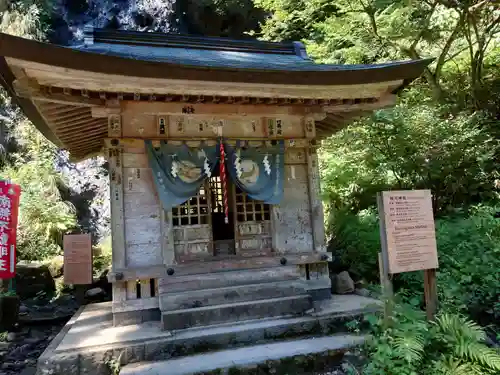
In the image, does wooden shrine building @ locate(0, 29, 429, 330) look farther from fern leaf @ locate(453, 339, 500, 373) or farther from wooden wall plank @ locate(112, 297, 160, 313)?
fern leaf @ locate(453, 339, 500, 373)

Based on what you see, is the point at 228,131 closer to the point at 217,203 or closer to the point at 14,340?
the point at 217,203

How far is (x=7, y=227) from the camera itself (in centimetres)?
789

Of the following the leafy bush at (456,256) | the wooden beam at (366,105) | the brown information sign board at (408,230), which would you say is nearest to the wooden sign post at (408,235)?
the brown information sign board at (408,230)

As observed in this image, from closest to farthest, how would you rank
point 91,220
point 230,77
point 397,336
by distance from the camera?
point 397,336, point 230,77, point 91,220

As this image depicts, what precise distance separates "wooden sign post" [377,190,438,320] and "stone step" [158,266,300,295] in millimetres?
2347

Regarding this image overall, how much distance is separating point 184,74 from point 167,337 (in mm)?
3814

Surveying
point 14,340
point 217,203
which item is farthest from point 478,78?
point 14,340

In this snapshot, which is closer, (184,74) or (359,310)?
(184,74)

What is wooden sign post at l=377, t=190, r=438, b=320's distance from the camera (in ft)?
15.6

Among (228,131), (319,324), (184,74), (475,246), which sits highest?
(184,74)

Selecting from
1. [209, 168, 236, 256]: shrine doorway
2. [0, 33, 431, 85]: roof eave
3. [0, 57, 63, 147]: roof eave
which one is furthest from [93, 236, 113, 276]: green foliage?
[0, 33, 431, 85]: roof eave

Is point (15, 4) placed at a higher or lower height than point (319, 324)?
higher

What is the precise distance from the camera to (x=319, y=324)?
5.91 meters

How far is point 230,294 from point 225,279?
1.02ft
